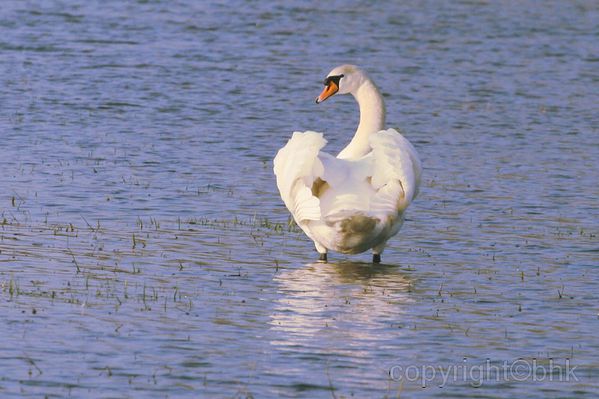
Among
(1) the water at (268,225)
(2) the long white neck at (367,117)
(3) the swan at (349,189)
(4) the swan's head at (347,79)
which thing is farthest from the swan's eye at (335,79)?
(3) the swan at (349,189)

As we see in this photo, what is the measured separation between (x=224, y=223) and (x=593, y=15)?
22.7 metres

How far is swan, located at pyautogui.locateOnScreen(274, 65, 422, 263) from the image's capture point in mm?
12359

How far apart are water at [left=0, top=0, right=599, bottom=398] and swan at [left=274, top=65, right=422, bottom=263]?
390 mm

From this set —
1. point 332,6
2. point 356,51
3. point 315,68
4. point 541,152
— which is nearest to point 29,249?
point 541,152

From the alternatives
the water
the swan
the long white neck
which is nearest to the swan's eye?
the long white neck

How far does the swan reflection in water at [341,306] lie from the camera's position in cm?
997

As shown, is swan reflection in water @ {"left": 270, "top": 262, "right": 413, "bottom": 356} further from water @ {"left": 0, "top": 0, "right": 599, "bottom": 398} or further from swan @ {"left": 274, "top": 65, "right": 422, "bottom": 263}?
swan @ {"left": 274, "top": 65, "right": 422, "bottom": 263}

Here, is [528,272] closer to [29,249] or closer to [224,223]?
[224,223]

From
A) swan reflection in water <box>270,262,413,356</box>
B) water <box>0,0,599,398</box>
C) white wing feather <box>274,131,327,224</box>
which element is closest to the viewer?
water <box>0,0,599,398</box>

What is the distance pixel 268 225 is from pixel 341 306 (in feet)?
11.2

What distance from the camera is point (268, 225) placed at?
1445 cm

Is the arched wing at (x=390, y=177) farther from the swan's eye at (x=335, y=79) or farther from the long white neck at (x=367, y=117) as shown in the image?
the swan's eye at (x=335, y=79)

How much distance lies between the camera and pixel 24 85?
2381 centimetres

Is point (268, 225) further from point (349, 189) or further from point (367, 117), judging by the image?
point (349, 189)
